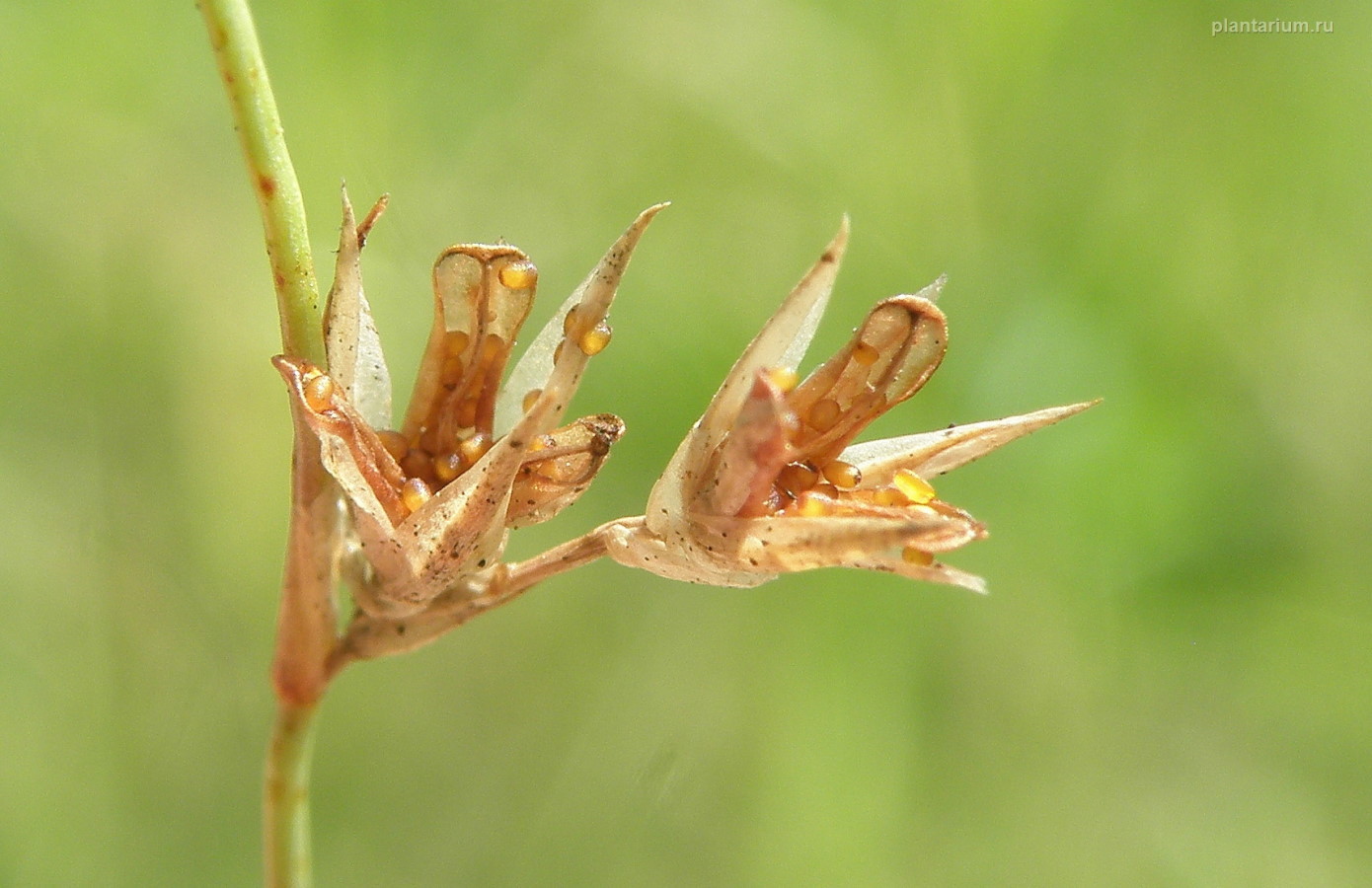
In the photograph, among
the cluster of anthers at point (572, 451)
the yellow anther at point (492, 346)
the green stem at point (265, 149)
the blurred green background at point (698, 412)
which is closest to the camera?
the green stem at point (265, 149)

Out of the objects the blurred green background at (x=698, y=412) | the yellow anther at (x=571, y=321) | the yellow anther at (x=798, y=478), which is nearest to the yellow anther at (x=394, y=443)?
the yellow anther at (x=571, y=321)

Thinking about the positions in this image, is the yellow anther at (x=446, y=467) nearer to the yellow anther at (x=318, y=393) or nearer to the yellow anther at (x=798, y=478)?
the yellow anther at (x=318, y=393)

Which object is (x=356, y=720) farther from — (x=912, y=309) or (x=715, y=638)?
(x=912, y=309)

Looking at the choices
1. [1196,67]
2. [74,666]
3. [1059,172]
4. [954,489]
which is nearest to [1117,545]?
[954,489]

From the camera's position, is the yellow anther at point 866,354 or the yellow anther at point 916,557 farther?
the yellow anther at point 866,354

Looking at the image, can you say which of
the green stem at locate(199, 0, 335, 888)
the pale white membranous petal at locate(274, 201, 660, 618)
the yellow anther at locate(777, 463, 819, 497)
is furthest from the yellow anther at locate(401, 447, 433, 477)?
the yellow anther at locate(777, 463, 819, 497)

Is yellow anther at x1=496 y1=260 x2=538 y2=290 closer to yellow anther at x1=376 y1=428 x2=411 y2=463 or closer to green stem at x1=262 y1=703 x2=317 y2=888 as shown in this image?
yellow anther at x1=376 y1=428 x2=411 y2=463

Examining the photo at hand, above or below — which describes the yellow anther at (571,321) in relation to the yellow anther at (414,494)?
above
